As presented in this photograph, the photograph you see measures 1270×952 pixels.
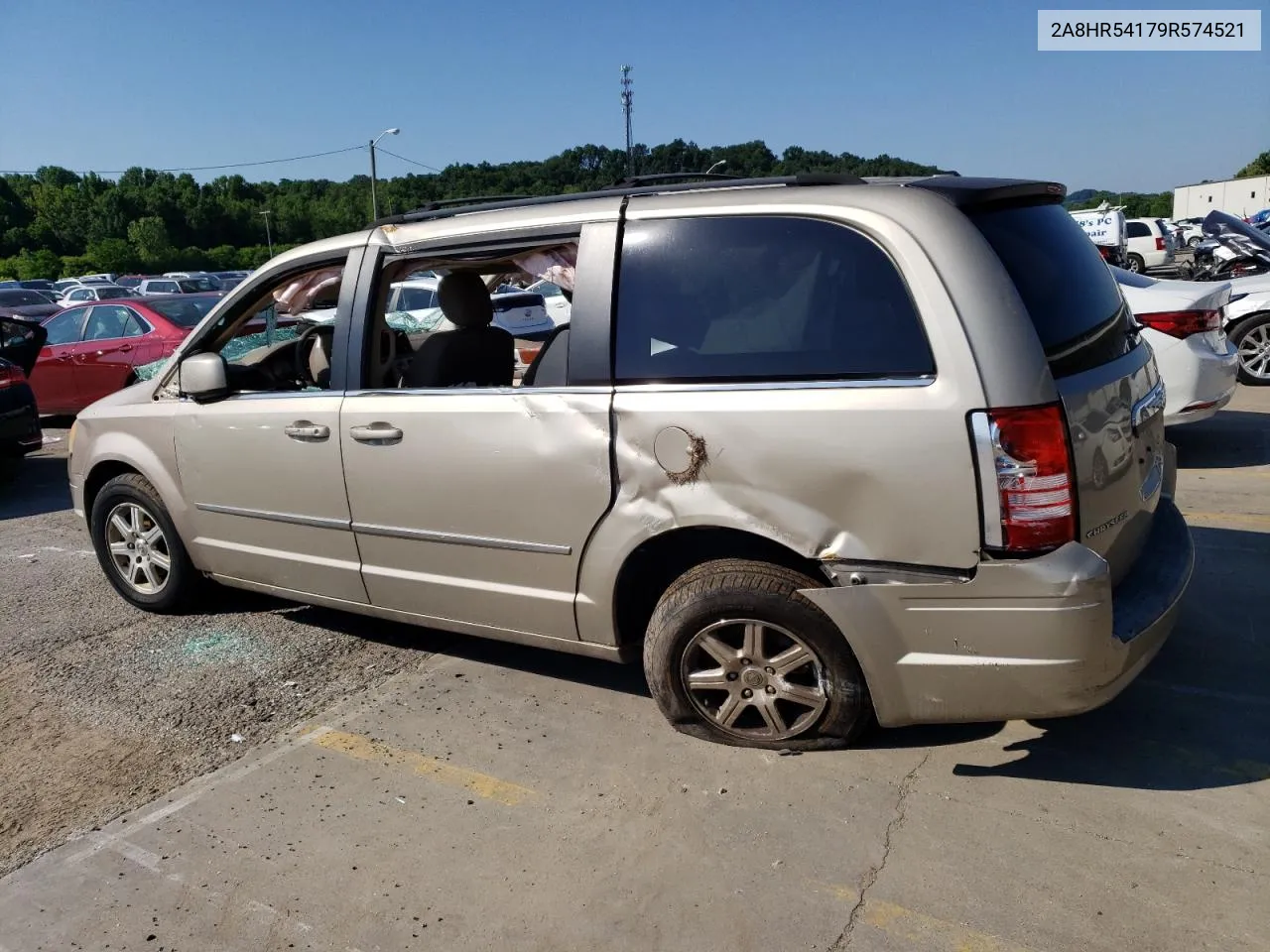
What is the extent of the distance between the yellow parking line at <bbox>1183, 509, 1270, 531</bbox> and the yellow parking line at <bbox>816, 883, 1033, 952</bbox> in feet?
13.8

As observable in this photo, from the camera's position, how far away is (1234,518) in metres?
5.93

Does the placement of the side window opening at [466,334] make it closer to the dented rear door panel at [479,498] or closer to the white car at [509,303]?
the dented rear door panel at [479,498]

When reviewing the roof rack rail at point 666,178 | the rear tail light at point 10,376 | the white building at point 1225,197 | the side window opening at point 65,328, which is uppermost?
the white building at point 1225,197

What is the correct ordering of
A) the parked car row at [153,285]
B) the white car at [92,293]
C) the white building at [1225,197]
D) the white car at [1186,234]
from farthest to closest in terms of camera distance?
1. the white building at [1225,197]
2. the white car at [1186,234]
3. the parked car row at [153,285]
4. the white car at [92,293]

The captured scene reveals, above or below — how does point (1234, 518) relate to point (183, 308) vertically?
below

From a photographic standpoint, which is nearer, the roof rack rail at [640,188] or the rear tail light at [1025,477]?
the rear tail light at [1025,477]

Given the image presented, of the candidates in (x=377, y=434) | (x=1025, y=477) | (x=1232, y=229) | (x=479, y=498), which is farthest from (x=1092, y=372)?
(x=1232, y=229)

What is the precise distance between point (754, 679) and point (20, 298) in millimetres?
31226

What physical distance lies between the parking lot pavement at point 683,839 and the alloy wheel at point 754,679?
14cm

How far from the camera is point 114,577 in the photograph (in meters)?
5.38

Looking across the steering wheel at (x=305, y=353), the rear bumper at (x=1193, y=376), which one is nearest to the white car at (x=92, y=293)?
the steering wheel at (x=305, y=353)

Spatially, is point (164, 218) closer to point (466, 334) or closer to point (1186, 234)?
point (1186, 234)

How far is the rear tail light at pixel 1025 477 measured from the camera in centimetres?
280

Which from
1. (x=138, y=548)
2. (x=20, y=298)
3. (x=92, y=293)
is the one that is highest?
(x=92, y=293)
